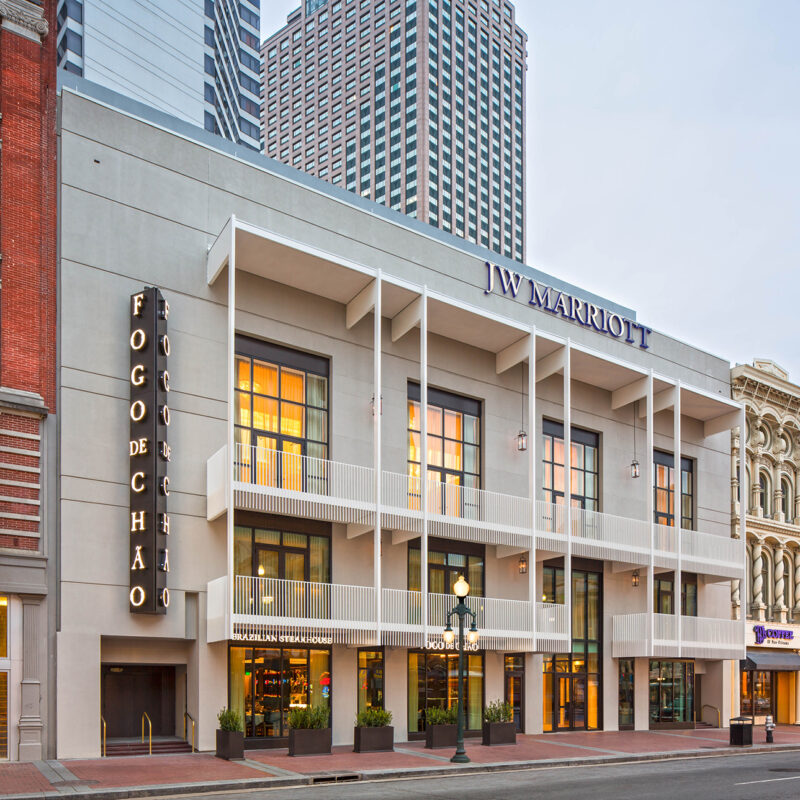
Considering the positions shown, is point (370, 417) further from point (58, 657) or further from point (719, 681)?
point (719, 681)

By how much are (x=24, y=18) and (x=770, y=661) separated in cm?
3780

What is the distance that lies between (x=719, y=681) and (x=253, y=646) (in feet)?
75.4

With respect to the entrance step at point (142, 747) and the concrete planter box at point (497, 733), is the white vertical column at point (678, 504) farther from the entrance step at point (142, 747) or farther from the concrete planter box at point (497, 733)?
the entrance step at point (142, 747)

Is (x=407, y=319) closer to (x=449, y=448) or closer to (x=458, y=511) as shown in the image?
(x=449, y=448)

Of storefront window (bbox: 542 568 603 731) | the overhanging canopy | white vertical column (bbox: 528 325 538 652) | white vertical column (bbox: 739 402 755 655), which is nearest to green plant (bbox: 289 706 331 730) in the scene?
white vertical column (bbox: 528 325 538 652)

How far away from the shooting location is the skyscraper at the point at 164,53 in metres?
76.3

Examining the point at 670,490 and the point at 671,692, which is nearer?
the point at 671,692

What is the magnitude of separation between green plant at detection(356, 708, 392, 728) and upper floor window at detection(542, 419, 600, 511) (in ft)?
38.2

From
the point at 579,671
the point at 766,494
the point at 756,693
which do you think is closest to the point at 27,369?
the point at 579,671

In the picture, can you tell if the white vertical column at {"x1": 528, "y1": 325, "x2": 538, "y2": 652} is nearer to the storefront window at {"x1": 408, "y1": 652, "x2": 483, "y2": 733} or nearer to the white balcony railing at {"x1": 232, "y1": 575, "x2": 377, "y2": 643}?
the storefront window at {"x1": 408, "y1": 652, "x2": 483, "y2": 733}

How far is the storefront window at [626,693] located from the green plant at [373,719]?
13.8 meters

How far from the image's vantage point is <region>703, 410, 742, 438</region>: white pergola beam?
42.5 m

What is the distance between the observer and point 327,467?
2908 cm

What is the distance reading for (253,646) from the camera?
2719 centimetres
